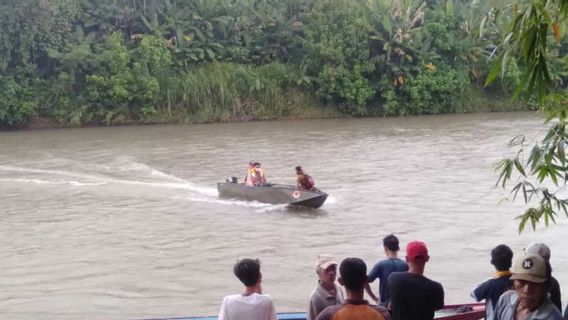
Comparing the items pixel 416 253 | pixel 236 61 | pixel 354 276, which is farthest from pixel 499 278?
pixel 236 61

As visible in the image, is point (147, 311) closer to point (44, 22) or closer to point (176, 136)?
point (176, 136)

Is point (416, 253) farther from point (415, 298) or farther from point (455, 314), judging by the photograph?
point (455, 314)

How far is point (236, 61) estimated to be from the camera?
42.5m

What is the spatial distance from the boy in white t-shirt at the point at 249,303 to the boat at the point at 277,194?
12591mm

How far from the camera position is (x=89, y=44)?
39.8 m

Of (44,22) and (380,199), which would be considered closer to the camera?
(380,199)

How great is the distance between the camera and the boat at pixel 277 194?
1723cm

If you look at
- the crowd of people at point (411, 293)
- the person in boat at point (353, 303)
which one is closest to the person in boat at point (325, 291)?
the crowd of people at point (411, 293)

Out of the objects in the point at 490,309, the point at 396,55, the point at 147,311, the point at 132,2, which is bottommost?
the point at 147,311

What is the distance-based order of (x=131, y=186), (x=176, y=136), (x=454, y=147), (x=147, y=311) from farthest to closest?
(x=176, y=136) → (x=454, y=147) → (x=131, y=186) → (x=147, y=311)

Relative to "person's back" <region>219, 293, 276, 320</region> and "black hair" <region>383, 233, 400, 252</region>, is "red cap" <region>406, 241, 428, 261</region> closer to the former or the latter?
"person's back" <region>219, 293, 276, 320</region>

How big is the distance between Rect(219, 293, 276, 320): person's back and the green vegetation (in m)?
34.8

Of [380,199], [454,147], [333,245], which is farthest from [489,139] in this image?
[333,245]

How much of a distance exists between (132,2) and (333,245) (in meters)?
30.8
